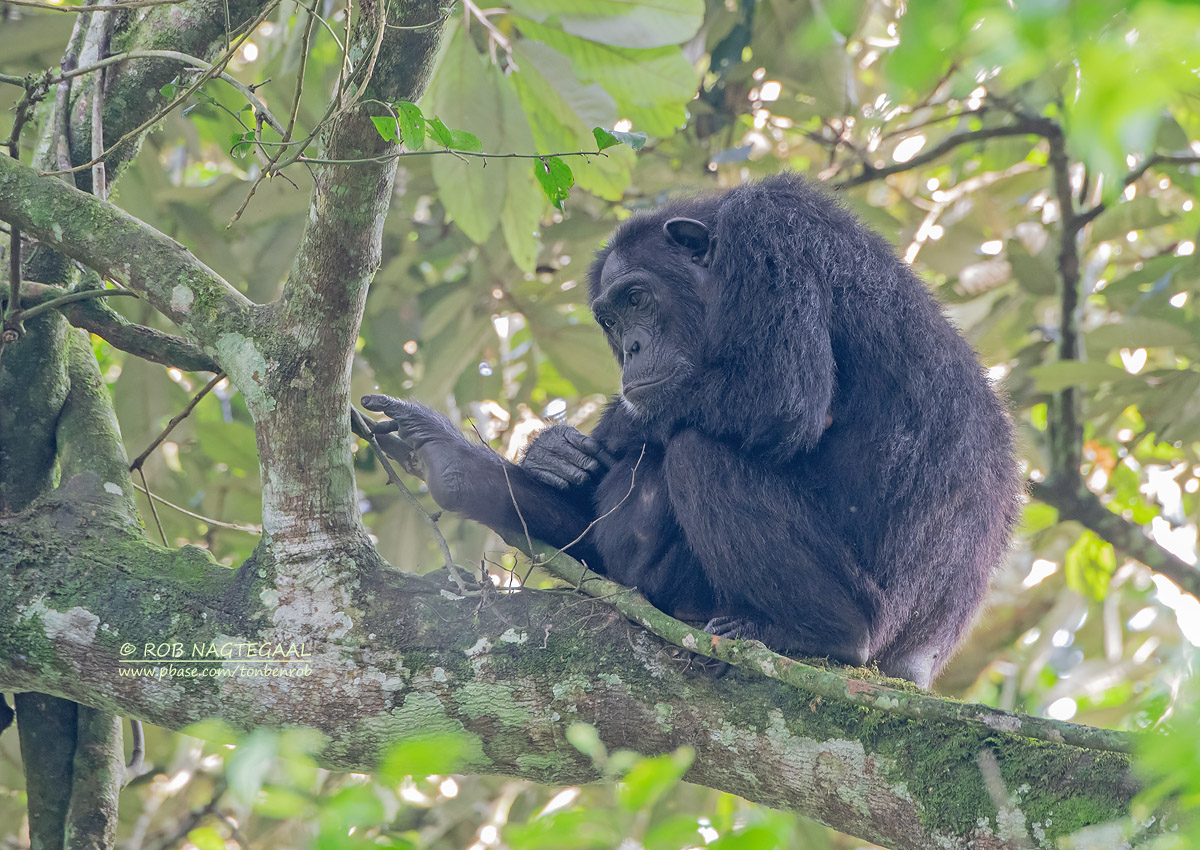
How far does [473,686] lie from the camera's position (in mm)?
3012

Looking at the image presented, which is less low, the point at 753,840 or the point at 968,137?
the point at 968,137

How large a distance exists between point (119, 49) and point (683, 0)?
8.14 ft

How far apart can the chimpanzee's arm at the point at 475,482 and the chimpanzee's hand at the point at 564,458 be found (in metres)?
0.06

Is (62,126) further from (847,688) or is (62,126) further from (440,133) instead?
(847,688)

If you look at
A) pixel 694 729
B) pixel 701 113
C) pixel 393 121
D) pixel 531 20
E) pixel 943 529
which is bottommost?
pixel 694 729

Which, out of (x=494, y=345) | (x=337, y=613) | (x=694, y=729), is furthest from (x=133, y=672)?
(x=494, y=345)

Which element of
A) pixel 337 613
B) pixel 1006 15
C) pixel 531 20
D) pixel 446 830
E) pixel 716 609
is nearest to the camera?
pixel 1006 15

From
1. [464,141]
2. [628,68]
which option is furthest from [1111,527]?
[464,141]

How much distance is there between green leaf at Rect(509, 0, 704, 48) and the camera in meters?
4.28

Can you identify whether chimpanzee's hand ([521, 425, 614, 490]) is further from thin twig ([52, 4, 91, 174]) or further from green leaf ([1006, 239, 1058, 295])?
green leaf ([1006, 239, 1058, 295])

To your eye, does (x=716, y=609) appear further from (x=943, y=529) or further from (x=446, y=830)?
(x=446, y=830)

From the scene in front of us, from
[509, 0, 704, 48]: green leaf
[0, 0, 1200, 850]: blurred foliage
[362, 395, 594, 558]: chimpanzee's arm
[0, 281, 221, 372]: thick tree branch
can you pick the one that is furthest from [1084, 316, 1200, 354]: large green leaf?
[0, 281, 221, 372]: thick tree branch

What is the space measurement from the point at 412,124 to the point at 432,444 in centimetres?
162

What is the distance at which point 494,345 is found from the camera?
6.93 m
